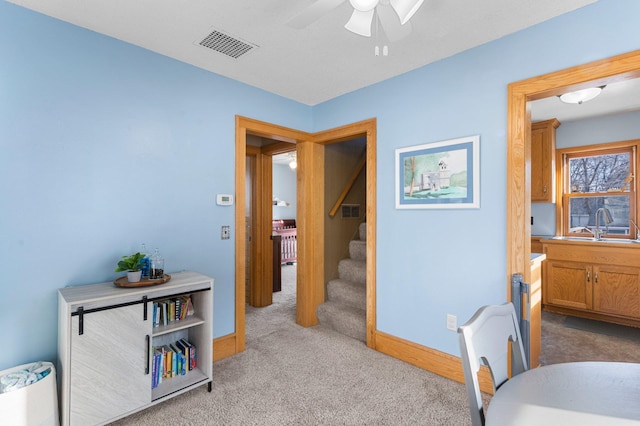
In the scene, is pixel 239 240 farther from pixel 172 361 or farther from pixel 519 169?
pixel 519 169

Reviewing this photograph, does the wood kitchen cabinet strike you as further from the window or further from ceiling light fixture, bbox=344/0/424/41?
ceiling light fixture, bbox=344/0/424/41

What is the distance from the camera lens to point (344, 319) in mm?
3234

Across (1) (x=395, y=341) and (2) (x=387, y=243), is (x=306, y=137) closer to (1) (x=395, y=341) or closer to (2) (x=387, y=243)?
(2) (x=387, y=243)

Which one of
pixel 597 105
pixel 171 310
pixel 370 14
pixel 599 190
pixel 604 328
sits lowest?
pixel 604 328

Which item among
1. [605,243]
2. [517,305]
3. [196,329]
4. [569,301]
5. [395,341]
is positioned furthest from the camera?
[569,301]

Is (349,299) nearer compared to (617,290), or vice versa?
(617,290)

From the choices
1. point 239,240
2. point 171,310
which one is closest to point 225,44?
point 239,240

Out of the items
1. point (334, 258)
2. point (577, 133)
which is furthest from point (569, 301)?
point (334, 258)

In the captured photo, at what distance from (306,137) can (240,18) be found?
1618 millimetres

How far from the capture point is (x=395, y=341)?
271cm

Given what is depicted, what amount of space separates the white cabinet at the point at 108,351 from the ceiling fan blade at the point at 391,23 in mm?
1992

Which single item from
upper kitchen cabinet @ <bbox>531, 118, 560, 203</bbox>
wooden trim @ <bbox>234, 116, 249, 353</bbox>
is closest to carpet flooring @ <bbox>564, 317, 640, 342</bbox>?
upper kitchen cabinet @ <bbox>531, 118, 560, 203</bbox>

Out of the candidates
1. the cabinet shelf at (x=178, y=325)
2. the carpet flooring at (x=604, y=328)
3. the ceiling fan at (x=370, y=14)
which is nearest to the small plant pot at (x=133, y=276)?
the cabinet shelf at (x=178, y=325)

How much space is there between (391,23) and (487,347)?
1553mm
